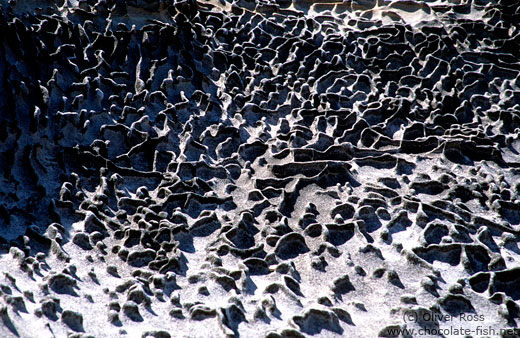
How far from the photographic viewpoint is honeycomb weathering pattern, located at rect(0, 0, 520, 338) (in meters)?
3.47

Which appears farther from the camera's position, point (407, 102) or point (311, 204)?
point (407, 102)

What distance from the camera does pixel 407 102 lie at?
5324mm

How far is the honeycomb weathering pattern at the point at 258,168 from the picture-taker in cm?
347

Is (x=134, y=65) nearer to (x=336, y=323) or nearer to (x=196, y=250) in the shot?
(x=196, y=250)

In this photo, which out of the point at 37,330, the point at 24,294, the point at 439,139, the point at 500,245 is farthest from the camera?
the point at 439,139

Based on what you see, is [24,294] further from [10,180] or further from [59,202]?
[10,180]

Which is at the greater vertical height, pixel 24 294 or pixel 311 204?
pixel 24 294

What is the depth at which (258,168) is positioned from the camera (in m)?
4.71

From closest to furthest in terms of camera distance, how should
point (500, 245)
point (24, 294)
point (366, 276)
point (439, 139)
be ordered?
point (24, 294) < point (366, 276) < point (500, 245) < point (439, 139)

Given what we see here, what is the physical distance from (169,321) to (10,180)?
1662 millimetres

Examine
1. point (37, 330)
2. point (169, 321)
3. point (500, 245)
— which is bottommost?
point (500, 245)

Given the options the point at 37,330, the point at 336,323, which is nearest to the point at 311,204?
the point at 336,323

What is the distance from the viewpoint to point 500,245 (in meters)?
4.04

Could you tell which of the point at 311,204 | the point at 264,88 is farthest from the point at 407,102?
the point at 311,204
